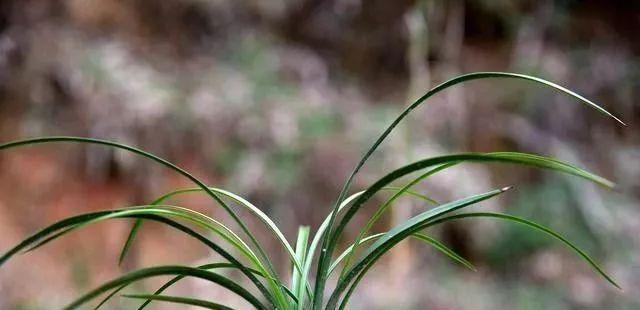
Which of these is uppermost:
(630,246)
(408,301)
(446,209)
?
(630,246)

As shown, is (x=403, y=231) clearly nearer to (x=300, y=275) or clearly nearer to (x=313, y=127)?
(x=300, y=275)

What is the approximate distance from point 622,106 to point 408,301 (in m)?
1.05

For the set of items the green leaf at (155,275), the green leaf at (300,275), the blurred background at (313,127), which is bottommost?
the green leaf at (155,275)

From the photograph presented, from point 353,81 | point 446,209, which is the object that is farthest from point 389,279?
point 446,209

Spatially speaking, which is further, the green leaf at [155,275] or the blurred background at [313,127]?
the blurred background at [313,127]

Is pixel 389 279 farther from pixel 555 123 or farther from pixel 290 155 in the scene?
pixel 555 123

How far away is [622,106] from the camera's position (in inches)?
81.4

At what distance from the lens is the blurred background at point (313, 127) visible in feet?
5.67

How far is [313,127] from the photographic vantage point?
6.09ft

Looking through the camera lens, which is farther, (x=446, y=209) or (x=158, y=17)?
(x=158, y=17)

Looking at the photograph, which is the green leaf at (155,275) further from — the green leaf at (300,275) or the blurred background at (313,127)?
the blurred background at (313,127)

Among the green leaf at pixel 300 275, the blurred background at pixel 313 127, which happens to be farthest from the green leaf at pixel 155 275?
the blurred background at pixel 313 127

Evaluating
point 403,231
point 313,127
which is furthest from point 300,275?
point 313,127

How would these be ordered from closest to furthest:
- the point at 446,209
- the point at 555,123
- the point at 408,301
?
the point at 446,209 < the point at 408,301 < the point at 555,123
